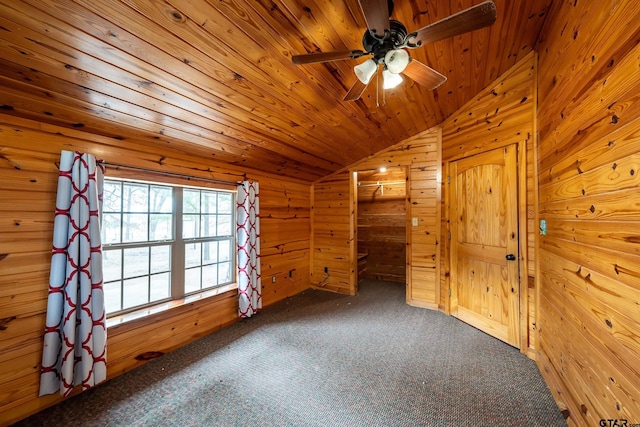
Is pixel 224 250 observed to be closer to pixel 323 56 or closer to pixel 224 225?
pixel 224 225

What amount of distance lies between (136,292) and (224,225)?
1.18 metres

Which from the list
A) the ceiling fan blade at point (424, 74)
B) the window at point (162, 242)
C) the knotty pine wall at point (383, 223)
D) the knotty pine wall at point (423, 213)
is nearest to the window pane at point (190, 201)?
the window at point (162, 242)

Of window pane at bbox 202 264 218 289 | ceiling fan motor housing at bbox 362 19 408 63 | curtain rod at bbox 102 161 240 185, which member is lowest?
window pane at bbox 202 264 218 289

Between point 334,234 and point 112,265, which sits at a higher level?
point 334,234

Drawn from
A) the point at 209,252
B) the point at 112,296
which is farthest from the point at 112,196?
the point at 209,252

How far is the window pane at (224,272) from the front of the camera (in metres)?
3.16

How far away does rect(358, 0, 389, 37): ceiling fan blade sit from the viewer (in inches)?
41.4

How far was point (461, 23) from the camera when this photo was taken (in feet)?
3.74

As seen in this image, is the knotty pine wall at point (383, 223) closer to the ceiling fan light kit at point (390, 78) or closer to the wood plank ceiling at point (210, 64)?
A: the wood plank ceiling at point (210, 64)

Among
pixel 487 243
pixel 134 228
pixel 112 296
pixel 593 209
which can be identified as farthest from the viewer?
pixel 487 243

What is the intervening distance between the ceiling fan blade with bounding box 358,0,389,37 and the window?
240 centimetres

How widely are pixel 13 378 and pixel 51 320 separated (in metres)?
0.38

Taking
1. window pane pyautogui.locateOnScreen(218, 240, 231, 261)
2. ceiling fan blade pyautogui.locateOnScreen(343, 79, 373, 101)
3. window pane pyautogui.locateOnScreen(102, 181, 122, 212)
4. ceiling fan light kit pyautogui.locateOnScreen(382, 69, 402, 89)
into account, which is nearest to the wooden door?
ceiling fan light kit pyautogui.locateOnScreen(382, 69, 402, 89)

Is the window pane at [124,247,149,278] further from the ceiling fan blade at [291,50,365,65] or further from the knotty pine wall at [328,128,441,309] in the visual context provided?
the knotty pine wall at [328,128,441,309]
